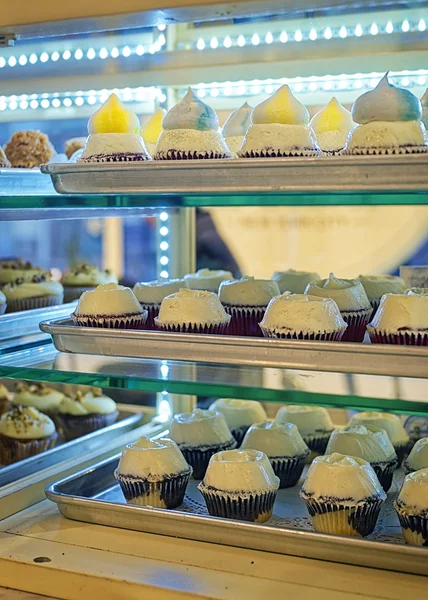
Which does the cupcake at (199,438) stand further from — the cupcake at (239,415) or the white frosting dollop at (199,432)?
the cupcake at (239,415)

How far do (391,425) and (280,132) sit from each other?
29.2 inches

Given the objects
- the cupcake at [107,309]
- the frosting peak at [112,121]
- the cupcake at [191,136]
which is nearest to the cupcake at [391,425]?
the cupcake at [107,309]

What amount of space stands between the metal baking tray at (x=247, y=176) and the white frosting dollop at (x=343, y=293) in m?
0.25

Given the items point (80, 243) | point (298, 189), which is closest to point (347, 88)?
point (298, 189)

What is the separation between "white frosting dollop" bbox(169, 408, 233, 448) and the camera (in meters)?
1.74

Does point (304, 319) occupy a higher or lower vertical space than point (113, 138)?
lower

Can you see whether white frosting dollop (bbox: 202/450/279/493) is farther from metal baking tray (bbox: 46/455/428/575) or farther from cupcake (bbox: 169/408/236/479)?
cupcake (bbox: 169/408/236/479)

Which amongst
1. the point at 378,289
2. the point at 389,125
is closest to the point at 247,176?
the point at 389,125

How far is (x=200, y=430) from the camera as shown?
1741 millimetres

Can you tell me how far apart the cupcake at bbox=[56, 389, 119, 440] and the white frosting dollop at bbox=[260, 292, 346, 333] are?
96cm

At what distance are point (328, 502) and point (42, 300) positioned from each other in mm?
1006

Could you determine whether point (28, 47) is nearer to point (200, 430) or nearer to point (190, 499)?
point (200, 430)

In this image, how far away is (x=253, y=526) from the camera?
139 cm

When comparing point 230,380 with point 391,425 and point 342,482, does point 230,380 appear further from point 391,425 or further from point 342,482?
point 391,425
